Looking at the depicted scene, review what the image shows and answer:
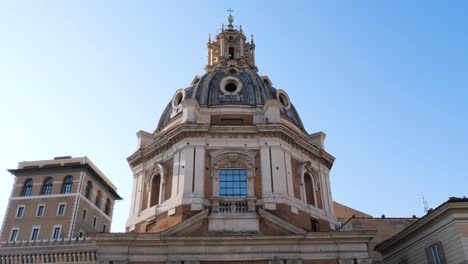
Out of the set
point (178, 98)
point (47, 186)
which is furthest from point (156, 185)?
point (47, 186)

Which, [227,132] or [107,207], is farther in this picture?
[107,207]

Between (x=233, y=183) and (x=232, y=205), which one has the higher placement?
(x=233, y=183)

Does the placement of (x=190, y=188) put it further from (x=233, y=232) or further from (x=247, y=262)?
(x=247, y=262)

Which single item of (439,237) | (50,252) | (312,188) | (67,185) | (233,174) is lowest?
(439,237)

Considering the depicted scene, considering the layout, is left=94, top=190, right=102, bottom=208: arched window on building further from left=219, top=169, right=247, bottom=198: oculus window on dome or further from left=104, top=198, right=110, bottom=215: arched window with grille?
left=219, top=169, right=247, bottom=198: oculus window on dome

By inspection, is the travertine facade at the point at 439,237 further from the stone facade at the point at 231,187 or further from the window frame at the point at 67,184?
the window frame at the point at 67,184

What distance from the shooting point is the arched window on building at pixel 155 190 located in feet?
85.7

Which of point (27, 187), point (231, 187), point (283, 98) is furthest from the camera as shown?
point (27, 187)

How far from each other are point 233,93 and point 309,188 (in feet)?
27.3

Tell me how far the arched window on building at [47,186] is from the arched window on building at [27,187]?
65.3 inches

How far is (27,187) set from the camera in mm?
53250

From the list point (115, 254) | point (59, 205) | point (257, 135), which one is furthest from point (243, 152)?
point (59, 205)

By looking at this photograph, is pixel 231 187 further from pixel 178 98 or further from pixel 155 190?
pixel 178 98

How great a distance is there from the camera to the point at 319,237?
70.7 ft
